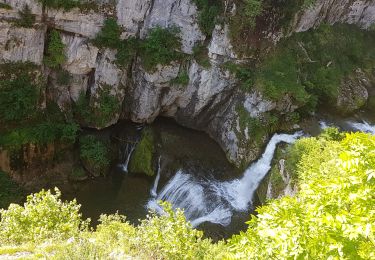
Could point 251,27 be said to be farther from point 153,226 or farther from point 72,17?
point 153,226

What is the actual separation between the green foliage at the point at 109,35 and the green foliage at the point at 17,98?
390cm

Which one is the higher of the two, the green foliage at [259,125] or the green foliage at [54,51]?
the green foliage at [54,51]

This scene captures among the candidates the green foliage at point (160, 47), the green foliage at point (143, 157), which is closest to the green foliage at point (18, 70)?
the green foliage at point (160, 47)

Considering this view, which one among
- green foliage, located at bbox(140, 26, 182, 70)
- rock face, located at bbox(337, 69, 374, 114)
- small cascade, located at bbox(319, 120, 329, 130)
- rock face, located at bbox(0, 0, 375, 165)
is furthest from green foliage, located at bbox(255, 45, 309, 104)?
green foliage, located at bbox(140, 26, 182, 70)

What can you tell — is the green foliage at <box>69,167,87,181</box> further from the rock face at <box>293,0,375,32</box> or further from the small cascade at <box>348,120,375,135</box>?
the small cascade at <box>348,120,375,135</box>

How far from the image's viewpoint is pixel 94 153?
18.8 meters

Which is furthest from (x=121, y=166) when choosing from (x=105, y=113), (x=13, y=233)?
(x=13, y=233)

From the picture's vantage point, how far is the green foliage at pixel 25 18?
16484 millimetres

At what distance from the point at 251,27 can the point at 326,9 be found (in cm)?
742

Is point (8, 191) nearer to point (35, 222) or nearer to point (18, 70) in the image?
point (18, 70)

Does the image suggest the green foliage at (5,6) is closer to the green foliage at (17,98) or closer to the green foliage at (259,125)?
the green foliage at (17,98)

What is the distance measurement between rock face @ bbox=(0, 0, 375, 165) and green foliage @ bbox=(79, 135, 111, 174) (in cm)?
111

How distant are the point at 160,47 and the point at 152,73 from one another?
57.2 inches

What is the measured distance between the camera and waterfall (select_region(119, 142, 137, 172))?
1988cm
